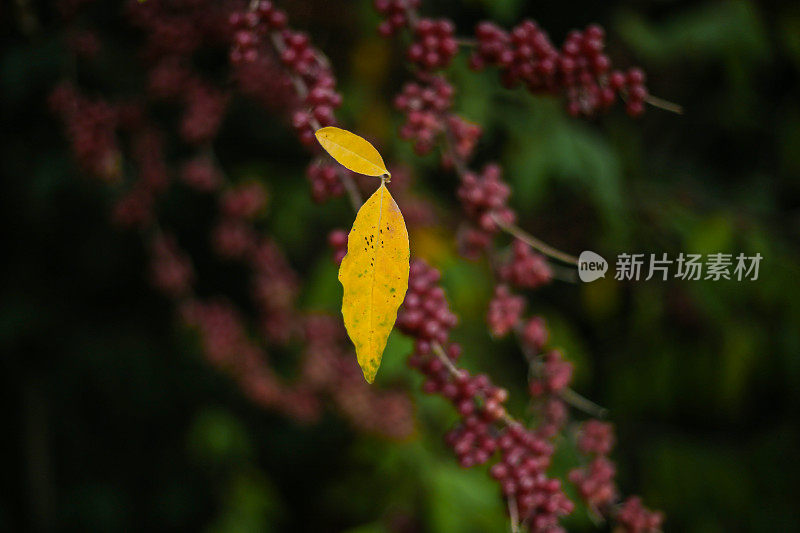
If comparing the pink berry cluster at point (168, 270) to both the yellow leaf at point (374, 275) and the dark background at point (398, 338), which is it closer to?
the dark background at point (398, 338)

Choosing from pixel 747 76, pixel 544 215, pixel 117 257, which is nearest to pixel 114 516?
pixel 117 257

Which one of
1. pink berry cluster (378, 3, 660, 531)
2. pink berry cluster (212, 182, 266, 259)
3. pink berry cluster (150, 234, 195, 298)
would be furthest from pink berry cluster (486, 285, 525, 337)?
pink berry cluster (150, 234, 195, 298)

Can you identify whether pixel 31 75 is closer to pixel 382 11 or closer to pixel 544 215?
pixel 382 11

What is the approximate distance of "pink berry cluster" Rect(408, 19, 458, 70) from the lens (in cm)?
59

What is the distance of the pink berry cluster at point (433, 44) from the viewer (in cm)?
59

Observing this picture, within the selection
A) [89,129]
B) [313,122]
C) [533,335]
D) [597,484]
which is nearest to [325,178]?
[313,122]

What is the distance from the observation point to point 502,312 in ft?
2.02

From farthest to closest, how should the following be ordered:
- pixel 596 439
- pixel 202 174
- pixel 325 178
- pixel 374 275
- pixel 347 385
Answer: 1. pixel 347 385
2. pixel 202 174
3. pixel 596 439
4. pixel 325 178
5. pixel 374 275

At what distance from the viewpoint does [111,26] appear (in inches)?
54.7

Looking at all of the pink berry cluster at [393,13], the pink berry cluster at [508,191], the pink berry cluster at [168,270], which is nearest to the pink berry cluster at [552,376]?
the pink berry cluster at [508,191]

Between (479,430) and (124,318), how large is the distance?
1481mm

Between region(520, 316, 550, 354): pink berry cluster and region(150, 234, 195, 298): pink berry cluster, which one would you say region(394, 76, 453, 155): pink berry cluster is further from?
region(150, 234, 195, 298): pink berry cluster

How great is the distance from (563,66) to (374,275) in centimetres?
27

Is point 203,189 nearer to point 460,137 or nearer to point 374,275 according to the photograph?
point 460,137
